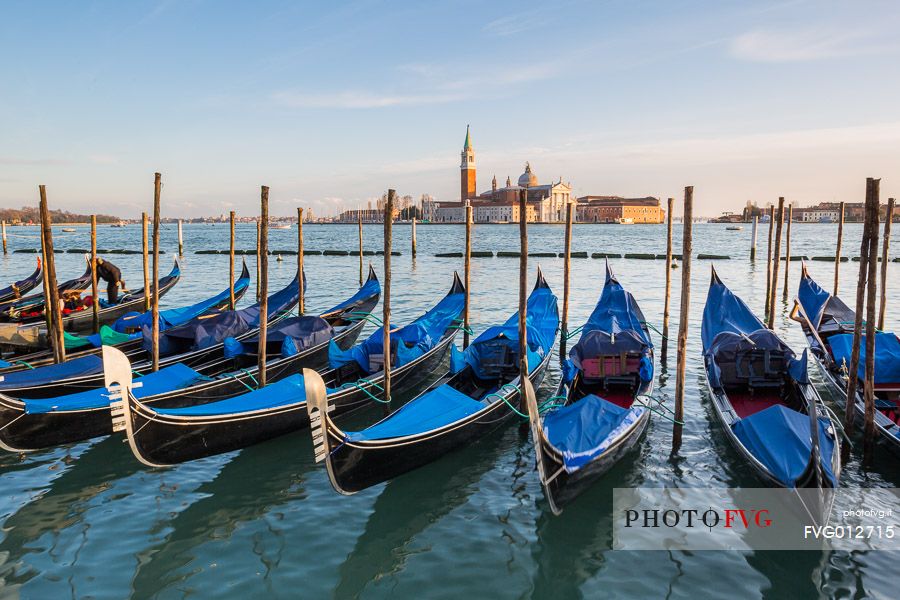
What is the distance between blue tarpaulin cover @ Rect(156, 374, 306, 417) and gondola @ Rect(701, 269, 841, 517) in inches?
167

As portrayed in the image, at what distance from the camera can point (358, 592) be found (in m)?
4.06

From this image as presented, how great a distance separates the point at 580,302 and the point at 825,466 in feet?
39.2

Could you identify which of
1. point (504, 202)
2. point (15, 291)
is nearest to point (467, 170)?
point (504, 202)

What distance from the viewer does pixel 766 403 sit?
6.70 meters

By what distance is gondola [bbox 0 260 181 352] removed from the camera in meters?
9.27

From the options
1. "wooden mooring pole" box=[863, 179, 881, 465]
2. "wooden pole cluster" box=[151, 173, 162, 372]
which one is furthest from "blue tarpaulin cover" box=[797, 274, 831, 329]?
"wooden pole cluster" box=[151, 173, 162, 372]

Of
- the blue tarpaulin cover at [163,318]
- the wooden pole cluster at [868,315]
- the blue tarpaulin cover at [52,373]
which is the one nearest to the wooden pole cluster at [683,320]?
the wooden pole cluster at [868,315]

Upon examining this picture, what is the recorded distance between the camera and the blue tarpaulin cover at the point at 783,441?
179 inches

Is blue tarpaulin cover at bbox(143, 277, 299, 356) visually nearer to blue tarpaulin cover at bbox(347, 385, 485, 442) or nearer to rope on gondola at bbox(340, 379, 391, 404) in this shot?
rope on gondola at bbox(340, 379, 391, 404)

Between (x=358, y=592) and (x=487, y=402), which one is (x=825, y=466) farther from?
(x=358, y=592)

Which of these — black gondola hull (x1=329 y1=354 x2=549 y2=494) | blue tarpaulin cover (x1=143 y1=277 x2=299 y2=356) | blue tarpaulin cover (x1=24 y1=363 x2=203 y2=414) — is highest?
blue tarpaulin cover (x1=143 y1=277 x2=299 y2=356)

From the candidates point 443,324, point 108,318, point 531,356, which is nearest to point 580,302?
point 443,324

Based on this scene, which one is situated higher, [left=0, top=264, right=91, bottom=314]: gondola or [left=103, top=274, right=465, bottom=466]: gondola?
[left=0, top=264, right=91, bottom=314]: gondola

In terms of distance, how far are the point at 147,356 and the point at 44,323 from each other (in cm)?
274
